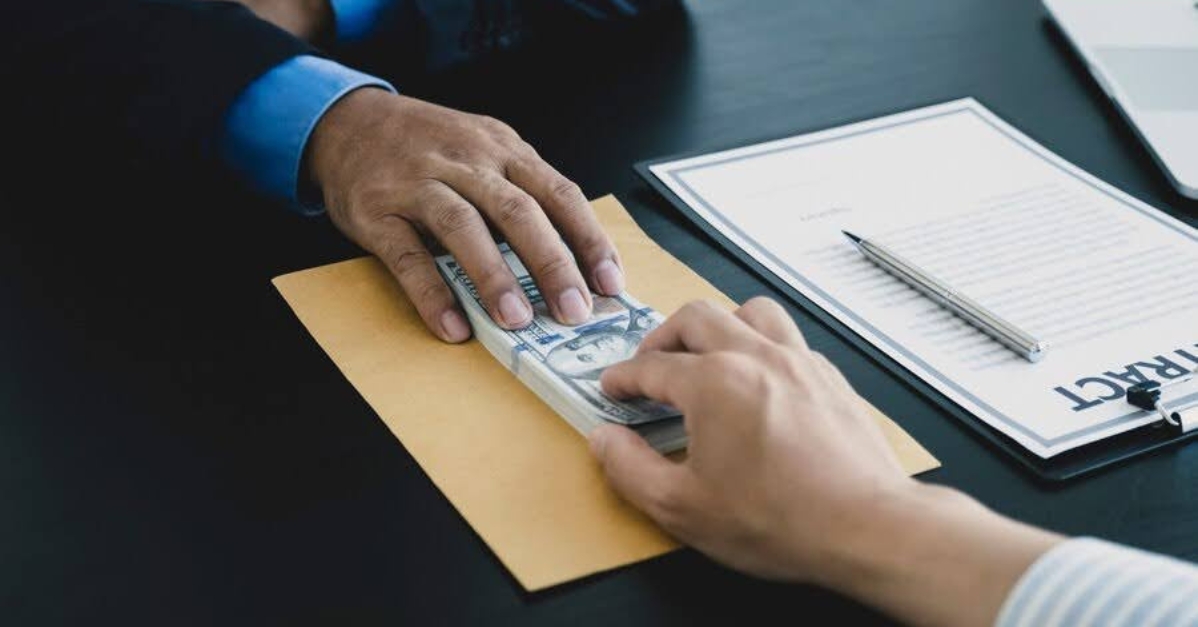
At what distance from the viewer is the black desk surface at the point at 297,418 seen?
708 mm

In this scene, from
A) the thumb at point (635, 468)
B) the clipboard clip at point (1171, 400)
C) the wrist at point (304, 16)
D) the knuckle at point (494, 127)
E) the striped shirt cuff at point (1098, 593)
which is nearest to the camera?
the striped shirt cuff at point (1098, 593)

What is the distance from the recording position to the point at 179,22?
1124mm

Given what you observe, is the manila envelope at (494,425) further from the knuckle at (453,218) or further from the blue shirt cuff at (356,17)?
the blue shirt cuff at (356,17)

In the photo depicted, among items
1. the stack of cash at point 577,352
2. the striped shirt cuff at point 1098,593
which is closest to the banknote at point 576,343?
the stack of cash at point 577,352

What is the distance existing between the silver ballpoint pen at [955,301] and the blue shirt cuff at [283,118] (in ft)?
1.47

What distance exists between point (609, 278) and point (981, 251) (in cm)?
30

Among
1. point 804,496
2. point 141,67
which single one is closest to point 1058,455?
point 804,496

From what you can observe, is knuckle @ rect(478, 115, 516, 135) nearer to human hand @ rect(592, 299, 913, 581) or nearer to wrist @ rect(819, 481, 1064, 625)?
human hand @ rect(592, 299, 913, 581)

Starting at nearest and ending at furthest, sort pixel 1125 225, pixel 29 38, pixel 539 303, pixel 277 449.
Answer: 1. pixel 277 449
2. pixel 539 303
3. pixel 1125 225
4. pixel 29 38

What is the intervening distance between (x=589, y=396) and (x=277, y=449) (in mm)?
194

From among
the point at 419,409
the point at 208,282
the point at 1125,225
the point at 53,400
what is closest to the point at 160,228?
the point at 208,282

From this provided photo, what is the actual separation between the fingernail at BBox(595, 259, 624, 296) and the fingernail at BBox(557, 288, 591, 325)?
4 centimetres

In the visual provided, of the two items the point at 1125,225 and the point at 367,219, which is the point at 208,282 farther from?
the point at 1125,225

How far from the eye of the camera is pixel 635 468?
0.75 m
